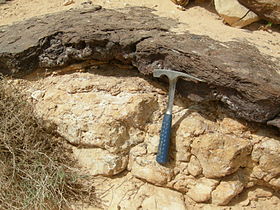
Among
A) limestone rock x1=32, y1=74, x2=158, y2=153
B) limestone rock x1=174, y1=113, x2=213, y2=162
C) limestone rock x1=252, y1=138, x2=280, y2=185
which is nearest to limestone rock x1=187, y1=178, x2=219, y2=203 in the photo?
limestone rock x1=174, y1=113, x2=213, y2=162

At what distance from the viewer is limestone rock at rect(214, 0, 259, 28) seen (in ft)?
8.78

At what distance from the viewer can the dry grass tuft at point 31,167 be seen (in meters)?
2.07

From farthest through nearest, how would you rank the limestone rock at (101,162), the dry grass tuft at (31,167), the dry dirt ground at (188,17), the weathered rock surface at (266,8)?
the weathered rock surface at (266,8) < the dry dirt ground at (188,17) < the limestone rock at (101,162) < the dry grass tuft at (31,167)

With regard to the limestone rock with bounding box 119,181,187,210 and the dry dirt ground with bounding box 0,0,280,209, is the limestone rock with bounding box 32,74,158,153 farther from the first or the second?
the dry dirt ground with bounding box 0,0,280,209

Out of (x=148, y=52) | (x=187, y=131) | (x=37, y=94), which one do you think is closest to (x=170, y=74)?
(x=148, y=52)

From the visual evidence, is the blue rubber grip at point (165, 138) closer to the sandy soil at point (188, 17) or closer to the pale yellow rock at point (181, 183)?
the pale yellow rock at point (181, 183)

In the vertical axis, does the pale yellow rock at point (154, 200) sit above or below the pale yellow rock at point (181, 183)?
below

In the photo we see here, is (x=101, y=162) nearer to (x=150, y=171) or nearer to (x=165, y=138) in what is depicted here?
(x=150, y=171)

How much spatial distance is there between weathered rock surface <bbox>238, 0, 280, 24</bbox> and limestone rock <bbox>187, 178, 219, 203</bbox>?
1.32 m

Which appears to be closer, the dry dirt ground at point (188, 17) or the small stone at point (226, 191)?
the small stone at point (226, 191)

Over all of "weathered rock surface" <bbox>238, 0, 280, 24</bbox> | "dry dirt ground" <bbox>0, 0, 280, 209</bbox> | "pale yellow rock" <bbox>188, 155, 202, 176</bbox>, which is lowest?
"pale yellow rock" <bbox>188, 155, 202, 176</bbox>

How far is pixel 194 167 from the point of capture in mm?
2129

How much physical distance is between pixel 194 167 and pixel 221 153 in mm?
182

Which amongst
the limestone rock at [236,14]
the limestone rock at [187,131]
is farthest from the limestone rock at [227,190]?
the limestone rock at [236,14]
